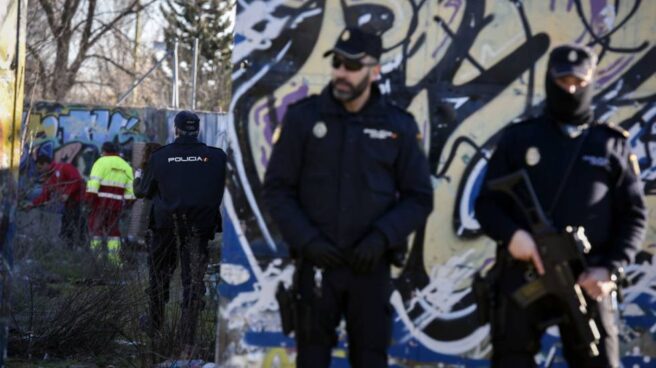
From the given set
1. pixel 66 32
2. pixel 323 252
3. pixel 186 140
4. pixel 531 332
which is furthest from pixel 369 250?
pixel 66 32

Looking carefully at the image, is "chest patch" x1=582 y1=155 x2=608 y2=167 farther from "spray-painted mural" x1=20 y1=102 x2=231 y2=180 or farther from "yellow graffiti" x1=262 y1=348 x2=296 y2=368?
"spray-painted mural" x1=20 y1=102 x2=231 y2=180

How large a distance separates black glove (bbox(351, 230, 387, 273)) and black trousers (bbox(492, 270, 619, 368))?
0.63 meters

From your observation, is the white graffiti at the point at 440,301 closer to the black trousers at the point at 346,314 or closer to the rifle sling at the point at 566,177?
the black trousers at the point at 346,314

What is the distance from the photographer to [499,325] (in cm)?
546

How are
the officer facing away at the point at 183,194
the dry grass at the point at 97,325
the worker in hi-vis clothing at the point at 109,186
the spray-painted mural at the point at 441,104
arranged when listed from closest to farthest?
the spray-painted mural at the point at 441,104 < the dry grass at the point at 97,325 < the officer facing away at the point at 183,194 < the worker in hi-vis clothing at the point at 109,186

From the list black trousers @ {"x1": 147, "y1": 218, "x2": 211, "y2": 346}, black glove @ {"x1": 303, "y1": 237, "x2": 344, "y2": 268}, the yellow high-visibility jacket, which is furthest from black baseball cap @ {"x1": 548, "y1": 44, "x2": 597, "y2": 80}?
the yellow high-visibility jacket

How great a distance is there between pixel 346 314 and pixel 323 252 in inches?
15.4

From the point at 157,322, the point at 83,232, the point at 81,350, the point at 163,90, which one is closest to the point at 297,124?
the point at 157,322

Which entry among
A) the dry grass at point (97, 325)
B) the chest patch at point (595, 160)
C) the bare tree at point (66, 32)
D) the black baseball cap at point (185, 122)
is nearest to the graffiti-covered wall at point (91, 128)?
the bare tree at point (66, 32)

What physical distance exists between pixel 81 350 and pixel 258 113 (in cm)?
287

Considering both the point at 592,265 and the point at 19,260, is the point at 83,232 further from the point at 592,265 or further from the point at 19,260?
the point at 592,265

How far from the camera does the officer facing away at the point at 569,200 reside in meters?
5.42

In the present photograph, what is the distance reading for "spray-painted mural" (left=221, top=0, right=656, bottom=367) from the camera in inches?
263

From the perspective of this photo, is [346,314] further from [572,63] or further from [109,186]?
[109,186]
